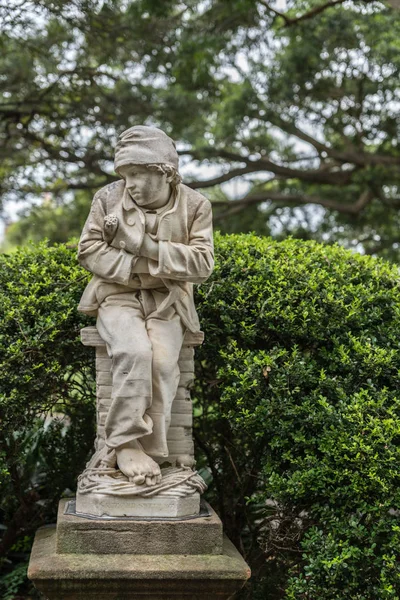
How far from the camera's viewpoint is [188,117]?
972 centimetres

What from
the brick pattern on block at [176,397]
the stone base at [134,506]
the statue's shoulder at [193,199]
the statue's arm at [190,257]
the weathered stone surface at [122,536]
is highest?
the statue's shoulder at [193,199]

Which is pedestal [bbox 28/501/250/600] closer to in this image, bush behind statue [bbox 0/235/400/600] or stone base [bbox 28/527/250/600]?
stone base [bbox 28/527/250/600]

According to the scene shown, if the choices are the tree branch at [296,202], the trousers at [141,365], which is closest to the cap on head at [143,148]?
the trousers at [141,365]

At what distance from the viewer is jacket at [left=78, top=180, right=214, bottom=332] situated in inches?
140

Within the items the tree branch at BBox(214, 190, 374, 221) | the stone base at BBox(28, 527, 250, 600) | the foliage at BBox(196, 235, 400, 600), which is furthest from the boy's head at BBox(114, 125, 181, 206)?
the tree branch at BBox(214, 190, 374, 221)

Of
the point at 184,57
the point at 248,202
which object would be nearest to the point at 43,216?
the point at 248,202

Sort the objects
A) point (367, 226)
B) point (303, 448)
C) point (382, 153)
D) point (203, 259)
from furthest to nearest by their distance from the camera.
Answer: point (367, 226) < point (382, 153) < point (303, 448) < point (203, 259)

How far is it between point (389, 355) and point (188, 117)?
6464 millimetres

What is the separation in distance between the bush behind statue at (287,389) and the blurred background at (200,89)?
420 centimetres

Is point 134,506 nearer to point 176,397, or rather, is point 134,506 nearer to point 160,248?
point 176,397

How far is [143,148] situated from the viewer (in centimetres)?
355

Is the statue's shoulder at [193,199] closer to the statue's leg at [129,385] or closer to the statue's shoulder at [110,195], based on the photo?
the statue's shoulder at [110,195]

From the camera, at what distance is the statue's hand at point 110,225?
354 cm

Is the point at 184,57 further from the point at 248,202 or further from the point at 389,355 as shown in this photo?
the point at 389,355
